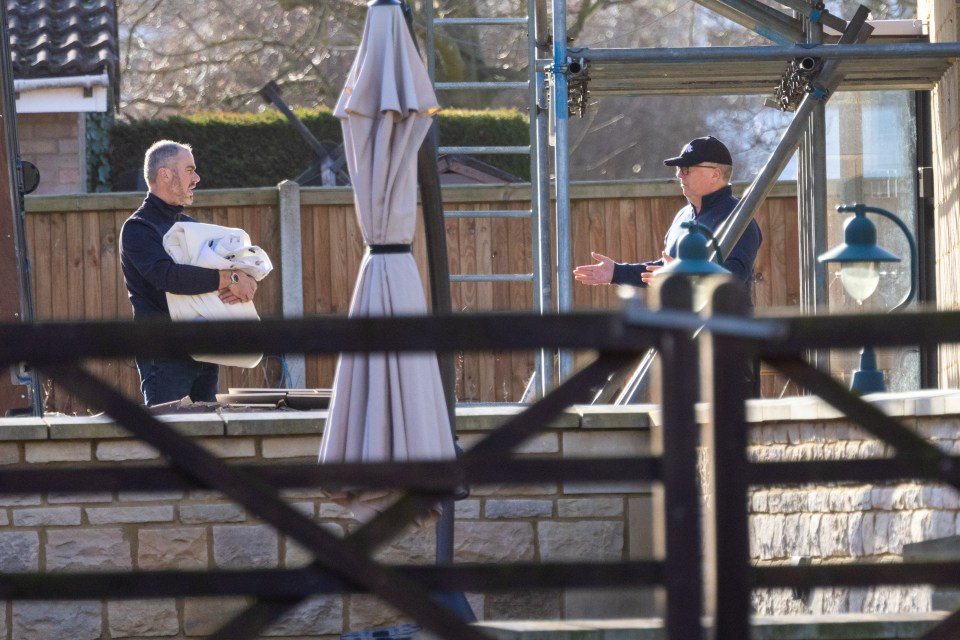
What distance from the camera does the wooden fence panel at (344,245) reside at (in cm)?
980

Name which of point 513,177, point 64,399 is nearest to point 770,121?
point 513,177

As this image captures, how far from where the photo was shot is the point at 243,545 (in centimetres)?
583

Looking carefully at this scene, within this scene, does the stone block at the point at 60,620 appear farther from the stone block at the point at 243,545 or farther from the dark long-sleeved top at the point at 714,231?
the dark long-sleeved top at the point at 714,231

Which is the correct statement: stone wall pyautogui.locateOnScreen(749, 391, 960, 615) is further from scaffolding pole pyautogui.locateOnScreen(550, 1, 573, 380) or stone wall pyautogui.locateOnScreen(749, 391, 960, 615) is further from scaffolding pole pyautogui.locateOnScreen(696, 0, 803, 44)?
scaffolding pole pyautogui.locateOnScreen(696, 0, 803, 44)

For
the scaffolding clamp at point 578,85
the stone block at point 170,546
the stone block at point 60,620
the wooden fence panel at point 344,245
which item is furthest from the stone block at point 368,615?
the wooden fence panel at point 344,245

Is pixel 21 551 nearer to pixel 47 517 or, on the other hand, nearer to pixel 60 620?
pixel 47 517

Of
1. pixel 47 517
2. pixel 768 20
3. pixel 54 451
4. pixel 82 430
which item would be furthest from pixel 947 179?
pixel 47 517

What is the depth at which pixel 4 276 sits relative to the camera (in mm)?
6828

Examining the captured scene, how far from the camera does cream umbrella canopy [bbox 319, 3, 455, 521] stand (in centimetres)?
435

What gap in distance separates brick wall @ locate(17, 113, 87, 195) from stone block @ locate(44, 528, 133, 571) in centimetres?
860

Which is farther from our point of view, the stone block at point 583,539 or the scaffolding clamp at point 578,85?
the scaffolding clamp at point 578,85

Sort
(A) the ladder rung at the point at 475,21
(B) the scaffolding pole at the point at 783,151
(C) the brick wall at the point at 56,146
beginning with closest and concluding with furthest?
1. (B) the scaffolding pole at the point at 783,151
2. (A) the ladder rung at the point at 475,21
3. (C) the brick wall at the point at 56,146

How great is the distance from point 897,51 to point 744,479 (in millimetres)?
3768

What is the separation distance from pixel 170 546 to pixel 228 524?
0.25m
